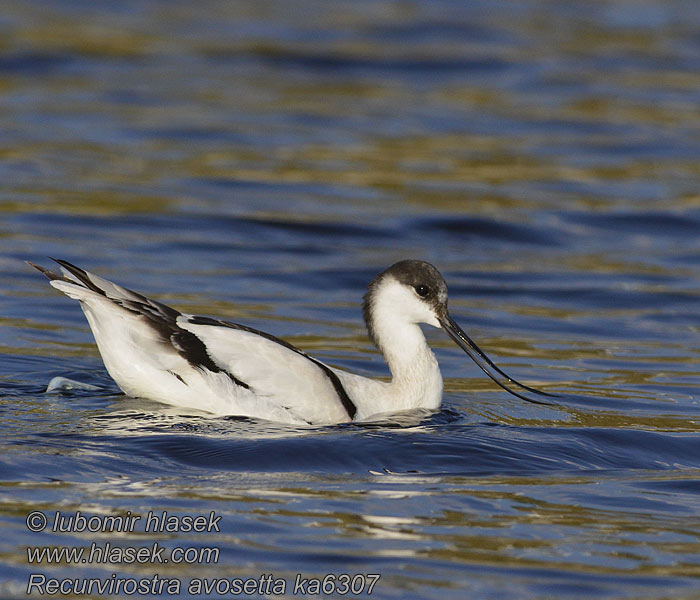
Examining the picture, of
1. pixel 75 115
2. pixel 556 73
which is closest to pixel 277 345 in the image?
pixel 75 115

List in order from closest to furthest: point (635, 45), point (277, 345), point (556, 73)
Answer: point (277, 345) < point (556, 73) < point (635, 45)

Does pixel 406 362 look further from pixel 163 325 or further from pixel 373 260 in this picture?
pixel 373 260

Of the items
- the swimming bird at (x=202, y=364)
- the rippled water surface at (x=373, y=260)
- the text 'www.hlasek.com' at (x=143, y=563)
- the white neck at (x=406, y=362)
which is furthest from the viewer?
the white neck at (x=406, y=362)

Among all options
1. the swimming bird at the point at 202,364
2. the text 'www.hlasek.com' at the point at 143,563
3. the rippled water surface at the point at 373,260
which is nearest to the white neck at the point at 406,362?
the rippled water surface at the point at 373,260

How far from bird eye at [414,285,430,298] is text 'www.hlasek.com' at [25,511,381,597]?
3.13m

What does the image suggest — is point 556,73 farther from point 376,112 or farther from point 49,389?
point 49,389

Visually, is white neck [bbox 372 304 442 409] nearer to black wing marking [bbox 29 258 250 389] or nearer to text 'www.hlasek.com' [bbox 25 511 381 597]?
black wing marking [bbox 29 258 250 389]

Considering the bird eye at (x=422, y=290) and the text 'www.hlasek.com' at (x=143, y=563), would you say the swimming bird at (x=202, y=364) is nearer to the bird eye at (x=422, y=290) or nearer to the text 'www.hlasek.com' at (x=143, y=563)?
the bird eye at (x=422, y=290)

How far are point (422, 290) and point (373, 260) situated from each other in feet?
17.7

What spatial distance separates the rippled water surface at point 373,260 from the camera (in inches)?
265

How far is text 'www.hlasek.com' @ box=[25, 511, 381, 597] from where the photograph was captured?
19.4 ft

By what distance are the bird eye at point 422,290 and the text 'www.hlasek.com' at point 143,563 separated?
3134 millimetres

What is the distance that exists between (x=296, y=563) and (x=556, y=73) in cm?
1850

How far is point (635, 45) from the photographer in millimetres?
25484
